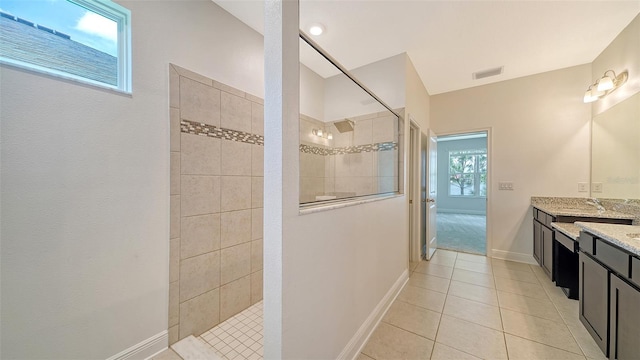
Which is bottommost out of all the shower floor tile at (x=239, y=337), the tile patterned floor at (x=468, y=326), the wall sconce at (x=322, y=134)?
the shower floor tile at (x=239, y=337)

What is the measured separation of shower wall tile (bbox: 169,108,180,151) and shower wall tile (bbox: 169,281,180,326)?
101 cm

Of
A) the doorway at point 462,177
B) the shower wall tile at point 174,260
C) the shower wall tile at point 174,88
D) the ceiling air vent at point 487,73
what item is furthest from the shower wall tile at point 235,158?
the doorway at point 462,177

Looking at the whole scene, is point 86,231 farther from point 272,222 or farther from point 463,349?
point 463,349

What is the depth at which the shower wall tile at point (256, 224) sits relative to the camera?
2.16m

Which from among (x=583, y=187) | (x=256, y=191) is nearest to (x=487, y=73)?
(x=583, y=187)

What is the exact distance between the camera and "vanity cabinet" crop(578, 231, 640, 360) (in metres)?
1.16

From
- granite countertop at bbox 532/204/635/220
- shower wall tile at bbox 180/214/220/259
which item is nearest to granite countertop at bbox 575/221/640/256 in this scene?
granite countertop at bbox 532/204/635/220

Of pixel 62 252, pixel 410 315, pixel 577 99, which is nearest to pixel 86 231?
pixel 62 252

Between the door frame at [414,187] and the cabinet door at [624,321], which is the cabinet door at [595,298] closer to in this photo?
the cabinet door at [624,321]

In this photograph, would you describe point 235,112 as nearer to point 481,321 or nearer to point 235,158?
point 235,158

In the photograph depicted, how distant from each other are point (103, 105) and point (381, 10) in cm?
220

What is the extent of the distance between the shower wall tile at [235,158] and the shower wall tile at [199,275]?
0.72 m

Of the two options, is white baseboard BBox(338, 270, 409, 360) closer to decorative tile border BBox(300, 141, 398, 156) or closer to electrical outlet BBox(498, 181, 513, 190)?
decorative tile border BBox(300, 141, 398, 156)

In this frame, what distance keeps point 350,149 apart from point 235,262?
58.9 inches
